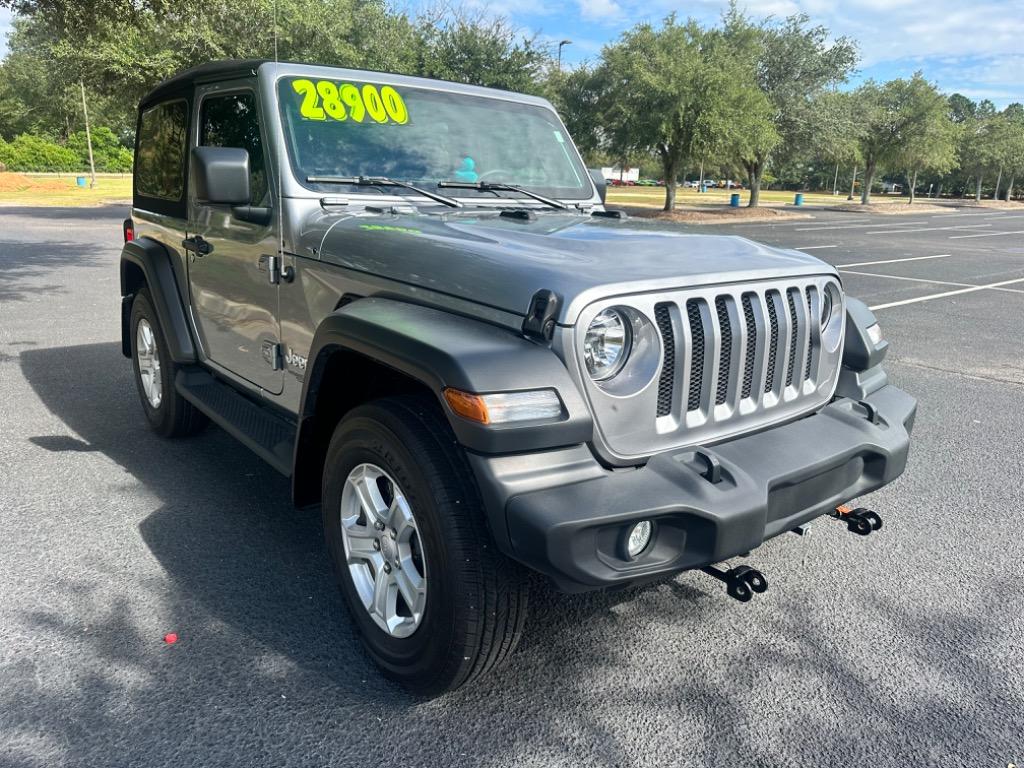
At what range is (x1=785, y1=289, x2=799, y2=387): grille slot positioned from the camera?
8.94ft

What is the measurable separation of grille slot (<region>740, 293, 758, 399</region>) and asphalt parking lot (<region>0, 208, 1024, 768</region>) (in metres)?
0.97

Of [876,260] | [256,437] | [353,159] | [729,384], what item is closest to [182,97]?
[353,159]

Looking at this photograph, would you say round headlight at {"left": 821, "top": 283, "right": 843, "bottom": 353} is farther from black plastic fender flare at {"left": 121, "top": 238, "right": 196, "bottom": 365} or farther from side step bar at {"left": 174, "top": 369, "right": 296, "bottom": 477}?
black plastic fender flare at {"left": 121, "top": 238, "right": 196, "bottom": 365}

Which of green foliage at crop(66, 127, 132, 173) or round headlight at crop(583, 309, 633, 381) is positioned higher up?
green foliage at crop(66, 127, 132, 173)

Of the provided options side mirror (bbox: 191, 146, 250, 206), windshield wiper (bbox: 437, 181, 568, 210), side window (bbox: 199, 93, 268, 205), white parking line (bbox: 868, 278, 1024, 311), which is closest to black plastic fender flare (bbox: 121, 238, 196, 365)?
side window (bbox: 199, 93, 268, 205)

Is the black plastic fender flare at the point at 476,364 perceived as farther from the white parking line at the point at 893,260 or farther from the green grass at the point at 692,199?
the green grass at the point at 692,199

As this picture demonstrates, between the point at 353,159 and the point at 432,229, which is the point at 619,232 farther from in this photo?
the point at 353,159

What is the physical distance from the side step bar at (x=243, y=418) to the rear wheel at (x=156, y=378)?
0.20 metres

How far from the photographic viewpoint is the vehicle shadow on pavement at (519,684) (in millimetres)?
2324

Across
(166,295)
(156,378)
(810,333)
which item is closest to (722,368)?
(810,333)

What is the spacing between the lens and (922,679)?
2.67 meters

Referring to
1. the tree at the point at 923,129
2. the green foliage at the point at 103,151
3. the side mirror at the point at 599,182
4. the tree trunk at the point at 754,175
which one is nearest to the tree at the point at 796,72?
the tree trunk at the point at 754,175

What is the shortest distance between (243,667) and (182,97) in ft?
10.3

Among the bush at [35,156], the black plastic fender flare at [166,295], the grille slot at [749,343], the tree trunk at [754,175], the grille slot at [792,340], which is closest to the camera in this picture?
the grille slot at [749,343]
